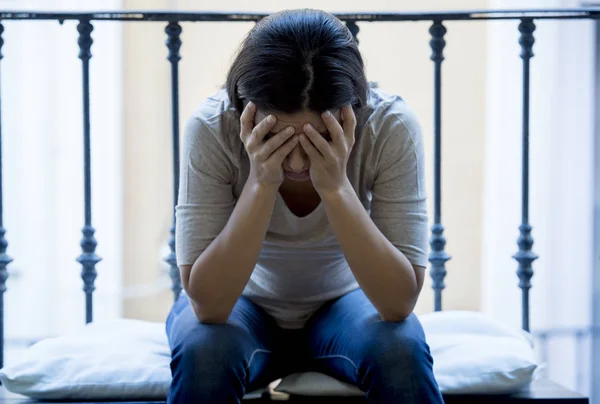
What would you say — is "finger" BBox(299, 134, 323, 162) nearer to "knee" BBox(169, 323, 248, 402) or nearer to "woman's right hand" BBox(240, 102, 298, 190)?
"woman's right hand" BBox(240, 102, 298, 190)

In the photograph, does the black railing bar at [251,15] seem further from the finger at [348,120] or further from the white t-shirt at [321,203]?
the finger at [348,120]

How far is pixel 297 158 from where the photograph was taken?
1.31 metres

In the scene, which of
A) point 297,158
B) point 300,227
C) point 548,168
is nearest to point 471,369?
point 300,227

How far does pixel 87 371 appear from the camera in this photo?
145cm

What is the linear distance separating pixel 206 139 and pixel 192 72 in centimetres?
192

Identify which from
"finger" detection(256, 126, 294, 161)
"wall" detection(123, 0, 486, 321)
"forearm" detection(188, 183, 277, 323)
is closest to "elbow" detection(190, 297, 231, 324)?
"forearm" detection(188, 183, 277, 323)

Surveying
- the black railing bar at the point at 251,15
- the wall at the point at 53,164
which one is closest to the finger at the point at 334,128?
the black railing bar at the point at 251,15

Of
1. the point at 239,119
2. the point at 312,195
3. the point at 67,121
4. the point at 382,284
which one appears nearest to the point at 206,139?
the point at 239,119

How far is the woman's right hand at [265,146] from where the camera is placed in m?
1.27

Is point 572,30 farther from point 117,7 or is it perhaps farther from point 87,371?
point 87,371

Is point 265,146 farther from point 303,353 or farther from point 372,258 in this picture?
point 303,353

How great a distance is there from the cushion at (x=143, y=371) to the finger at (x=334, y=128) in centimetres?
43

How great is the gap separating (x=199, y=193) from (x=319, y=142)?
247 millimetres

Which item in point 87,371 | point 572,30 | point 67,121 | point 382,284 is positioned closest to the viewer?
point 382,284
